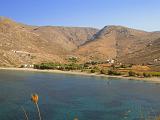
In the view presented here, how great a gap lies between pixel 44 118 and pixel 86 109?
1131 cm

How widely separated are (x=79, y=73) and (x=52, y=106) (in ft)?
313

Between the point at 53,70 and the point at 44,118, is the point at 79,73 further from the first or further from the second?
the point at 44,118

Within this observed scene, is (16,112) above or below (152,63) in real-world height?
below

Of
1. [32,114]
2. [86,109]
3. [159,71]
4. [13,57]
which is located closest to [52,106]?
[86,109]

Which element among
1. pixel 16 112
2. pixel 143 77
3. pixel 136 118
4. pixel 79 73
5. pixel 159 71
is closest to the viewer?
pixel 136 118

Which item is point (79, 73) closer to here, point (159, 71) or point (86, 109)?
point (159, 71)

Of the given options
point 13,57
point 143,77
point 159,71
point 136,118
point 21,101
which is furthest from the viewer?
point 13,57

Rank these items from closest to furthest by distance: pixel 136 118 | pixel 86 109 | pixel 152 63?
pixel 136 118, pixel 86 109, pixel 152 63

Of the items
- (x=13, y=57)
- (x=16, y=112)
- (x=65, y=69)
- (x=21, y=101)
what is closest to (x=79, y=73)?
(x=65, y=69)

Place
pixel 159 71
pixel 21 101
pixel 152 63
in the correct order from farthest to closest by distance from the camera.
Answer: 1. pixel 152 63
2. pixel 159 71
3. pixel 21 101

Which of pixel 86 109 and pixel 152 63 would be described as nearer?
pixel 86 109

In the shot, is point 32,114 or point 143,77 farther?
point 143,77

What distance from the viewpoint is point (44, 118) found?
45.7m

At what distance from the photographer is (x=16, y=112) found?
48312 mm
